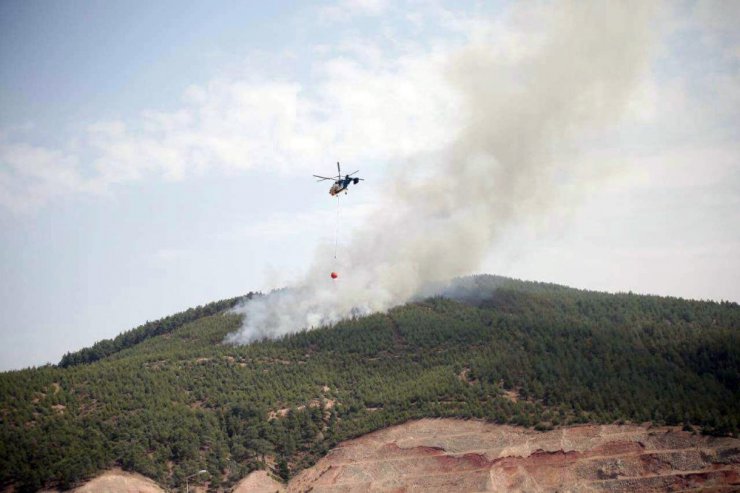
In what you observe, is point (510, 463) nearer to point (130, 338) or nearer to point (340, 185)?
point (340, 185)

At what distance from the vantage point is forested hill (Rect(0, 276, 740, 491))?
10706 centimetres

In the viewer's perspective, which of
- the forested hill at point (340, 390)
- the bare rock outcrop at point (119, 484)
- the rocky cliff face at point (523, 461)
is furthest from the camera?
the forested hill at point (340, 390)

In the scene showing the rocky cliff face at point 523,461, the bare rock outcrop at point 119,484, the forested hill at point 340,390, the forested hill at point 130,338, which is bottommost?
the rocky cliff face at point 523,461

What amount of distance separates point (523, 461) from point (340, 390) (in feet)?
125

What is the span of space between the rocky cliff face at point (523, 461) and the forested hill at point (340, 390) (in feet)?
9.68

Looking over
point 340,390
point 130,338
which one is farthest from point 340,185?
point 130,338

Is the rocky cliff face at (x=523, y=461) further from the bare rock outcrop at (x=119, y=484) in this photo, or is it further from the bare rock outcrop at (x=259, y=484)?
the bare rock outcrop at (x=119, y=484)

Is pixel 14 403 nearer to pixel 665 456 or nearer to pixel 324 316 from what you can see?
pixel 324 316

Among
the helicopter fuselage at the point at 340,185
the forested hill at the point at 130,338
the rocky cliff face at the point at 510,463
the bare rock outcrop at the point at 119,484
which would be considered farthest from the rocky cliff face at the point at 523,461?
the forested hill at the point at 130,338

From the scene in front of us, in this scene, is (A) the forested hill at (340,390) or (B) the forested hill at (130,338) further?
(B) the forested hill at (130,338)

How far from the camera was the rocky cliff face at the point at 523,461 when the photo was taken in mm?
96062

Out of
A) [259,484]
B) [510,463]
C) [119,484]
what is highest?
[119,484]

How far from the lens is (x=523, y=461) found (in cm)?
10175

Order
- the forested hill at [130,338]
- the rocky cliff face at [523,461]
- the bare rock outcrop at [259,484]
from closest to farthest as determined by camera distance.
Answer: the rocky cliff face at [523,461] < the bare rock outcrop at [259,484] < the forested hill at [130,338]
